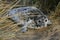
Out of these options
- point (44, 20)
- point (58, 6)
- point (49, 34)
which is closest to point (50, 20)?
point (44, 20)

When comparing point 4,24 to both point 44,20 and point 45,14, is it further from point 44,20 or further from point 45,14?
point 45,14

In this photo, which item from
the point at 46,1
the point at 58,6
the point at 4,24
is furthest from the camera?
the point at 46,1

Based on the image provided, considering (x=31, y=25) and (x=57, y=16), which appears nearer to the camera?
(x=31, y=25)

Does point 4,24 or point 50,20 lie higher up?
point 4,24

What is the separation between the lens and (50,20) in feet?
15.1

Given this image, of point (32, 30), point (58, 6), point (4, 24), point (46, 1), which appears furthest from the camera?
point (46, 1)

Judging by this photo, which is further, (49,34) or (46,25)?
(46,25)

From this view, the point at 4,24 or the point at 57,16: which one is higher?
the point at 4,24

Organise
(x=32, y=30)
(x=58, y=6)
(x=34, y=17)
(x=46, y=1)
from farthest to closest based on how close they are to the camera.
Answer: (x=46, y=1)
(x=58, y=6)
(x=34, y=17)
(x=32, y=30)

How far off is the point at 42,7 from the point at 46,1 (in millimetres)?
172

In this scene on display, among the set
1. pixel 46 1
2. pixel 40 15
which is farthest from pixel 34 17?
pixel 46 1

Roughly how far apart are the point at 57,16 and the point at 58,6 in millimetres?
287

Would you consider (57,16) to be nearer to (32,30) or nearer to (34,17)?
(34,17)

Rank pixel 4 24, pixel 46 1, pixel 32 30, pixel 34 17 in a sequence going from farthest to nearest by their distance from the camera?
pixel 46 1 < pixel 34 17 < pixel 32 30 < pixel 4 24
